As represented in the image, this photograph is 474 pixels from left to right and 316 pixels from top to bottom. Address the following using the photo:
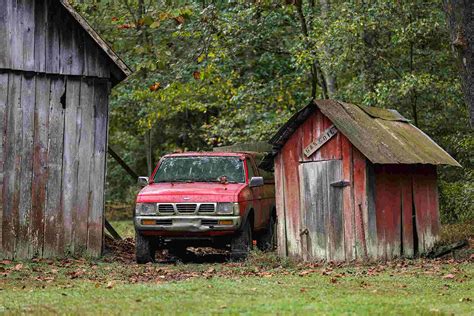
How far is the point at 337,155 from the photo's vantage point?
53.7 ft

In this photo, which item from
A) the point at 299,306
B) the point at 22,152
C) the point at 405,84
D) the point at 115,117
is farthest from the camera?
the point at 115,117

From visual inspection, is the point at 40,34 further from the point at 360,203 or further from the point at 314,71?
the point at 314,71

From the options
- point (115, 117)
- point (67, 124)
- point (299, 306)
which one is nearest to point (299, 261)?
point (67, 124)

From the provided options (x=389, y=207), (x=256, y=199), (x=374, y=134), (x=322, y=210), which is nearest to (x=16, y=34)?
(x=256, y=199)

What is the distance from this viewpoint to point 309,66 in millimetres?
26109

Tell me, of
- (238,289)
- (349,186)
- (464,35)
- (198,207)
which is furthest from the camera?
(198,207)

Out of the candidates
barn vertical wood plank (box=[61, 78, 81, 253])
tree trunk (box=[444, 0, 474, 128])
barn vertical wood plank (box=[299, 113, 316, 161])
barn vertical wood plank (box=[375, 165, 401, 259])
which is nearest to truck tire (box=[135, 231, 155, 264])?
barn vertical wood plank (box=[61, 78, 81, 253])

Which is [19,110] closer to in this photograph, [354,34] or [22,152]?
[22,152]

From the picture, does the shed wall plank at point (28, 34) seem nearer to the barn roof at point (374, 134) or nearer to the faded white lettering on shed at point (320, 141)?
the barn roof at point (374, 134)

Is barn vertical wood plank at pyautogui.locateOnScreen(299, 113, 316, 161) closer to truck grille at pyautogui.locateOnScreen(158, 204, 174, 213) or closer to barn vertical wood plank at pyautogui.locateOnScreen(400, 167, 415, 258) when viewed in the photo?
barn vertical wood plank at pyautogui.locateOnScreen(400, 167, 415, 258)

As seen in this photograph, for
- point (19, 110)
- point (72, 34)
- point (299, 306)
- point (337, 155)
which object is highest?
point (72, 34)

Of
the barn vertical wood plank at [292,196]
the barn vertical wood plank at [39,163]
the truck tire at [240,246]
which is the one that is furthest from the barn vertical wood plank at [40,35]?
the barn vertical wood plank at [292,196]

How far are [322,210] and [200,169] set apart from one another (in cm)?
284

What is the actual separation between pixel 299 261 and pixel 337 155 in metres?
2.26
